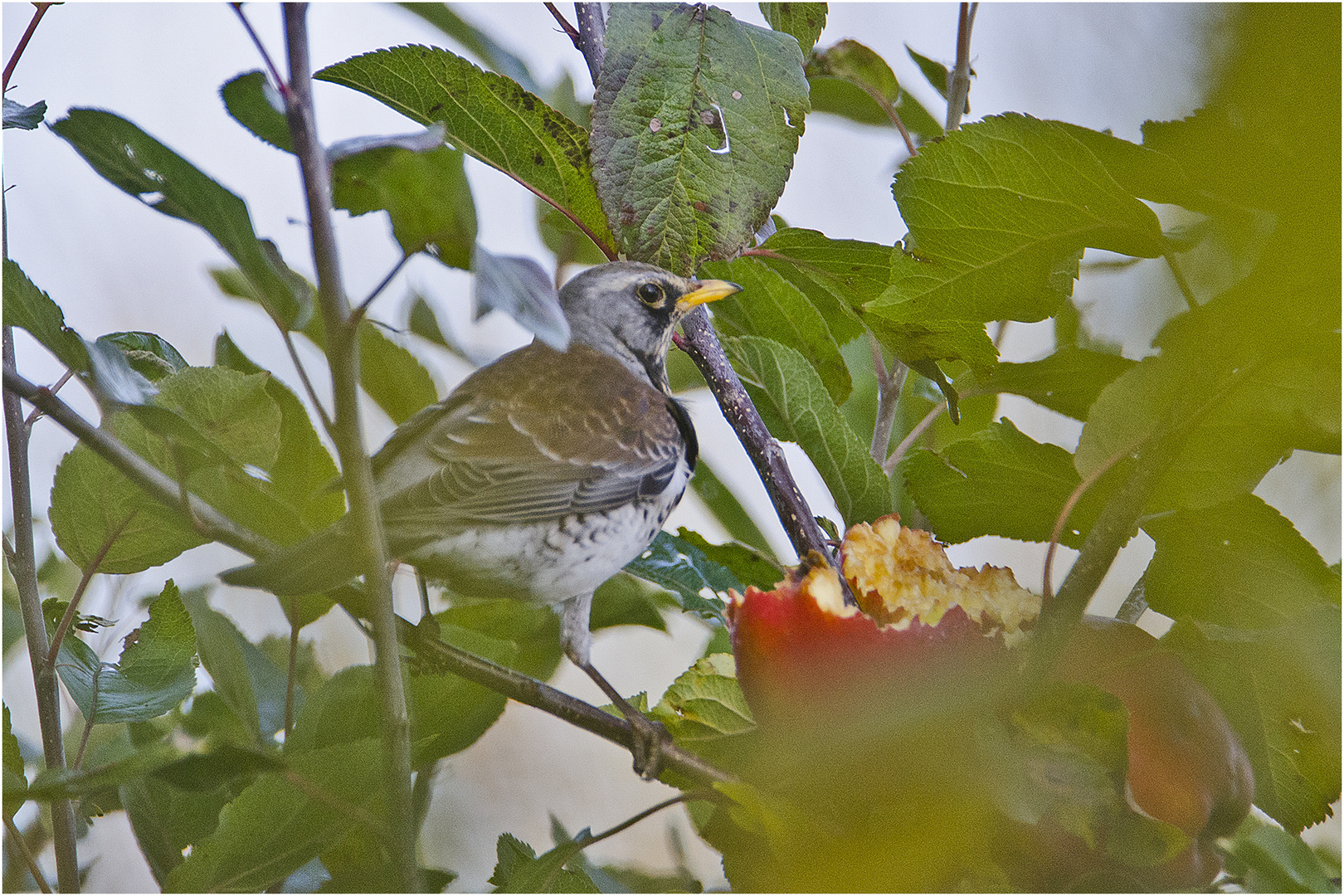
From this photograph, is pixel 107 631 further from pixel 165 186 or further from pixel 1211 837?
pixel 1211 837

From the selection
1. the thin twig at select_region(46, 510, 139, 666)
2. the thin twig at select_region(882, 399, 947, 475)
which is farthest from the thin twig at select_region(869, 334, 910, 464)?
the thin twig at select_region(46, 510, 139, 666)

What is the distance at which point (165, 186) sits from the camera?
0.27 m

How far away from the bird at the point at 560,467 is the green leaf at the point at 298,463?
3cm

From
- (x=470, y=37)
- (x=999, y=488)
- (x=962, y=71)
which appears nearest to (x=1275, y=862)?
(x=999, y=488)

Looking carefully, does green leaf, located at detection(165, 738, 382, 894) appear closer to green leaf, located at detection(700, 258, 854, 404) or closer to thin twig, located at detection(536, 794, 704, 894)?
thin twig, located at detection(536, 794, 704, 894)

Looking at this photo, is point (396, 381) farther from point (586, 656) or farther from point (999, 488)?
point (999, 488)

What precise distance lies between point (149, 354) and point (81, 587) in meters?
0.09

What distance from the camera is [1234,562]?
1.23ft

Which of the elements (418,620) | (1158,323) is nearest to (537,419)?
(418,620)

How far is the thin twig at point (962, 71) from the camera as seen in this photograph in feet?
1.56

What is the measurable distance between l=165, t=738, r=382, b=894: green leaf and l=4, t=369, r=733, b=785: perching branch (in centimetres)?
4

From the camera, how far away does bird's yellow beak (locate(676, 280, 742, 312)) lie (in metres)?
0.41

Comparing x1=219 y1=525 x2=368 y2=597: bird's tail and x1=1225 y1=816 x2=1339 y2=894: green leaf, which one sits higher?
x1=219 y1=525 x2=368 y2=597: bird's tail

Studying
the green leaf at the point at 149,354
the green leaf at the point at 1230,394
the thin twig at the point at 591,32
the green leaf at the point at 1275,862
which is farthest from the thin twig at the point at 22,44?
the green leaf at the point at 1275,862
